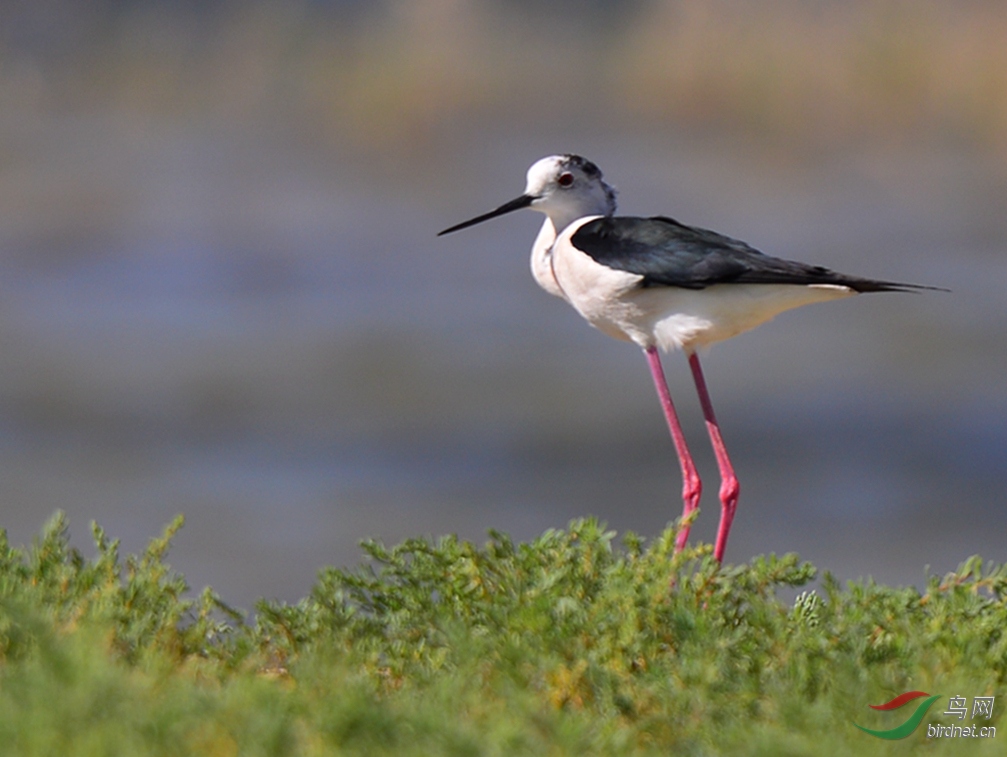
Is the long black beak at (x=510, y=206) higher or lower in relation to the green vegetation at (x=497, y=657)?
higher

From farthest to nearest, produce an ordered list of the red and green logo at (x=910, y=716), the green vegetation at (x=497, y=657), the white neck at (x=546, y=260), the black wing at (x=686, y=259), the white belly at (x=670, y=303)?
the white neck at (x=546, y=260) → the white belly at (x=670, y=303) → the black wing at (x=686, y=259) → the red and green logo at (x=910, y=716) → the green vegetation at (x=497, y=657)

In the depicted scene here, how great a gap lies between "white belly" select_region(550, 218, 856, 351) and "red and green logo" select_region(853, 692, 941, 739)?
2104mm

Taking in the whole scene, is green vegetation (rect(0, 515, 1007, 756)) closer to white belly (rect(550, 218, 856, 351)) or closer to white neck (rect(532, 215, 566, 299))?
white belly (rect(550, 218, 856, 351))

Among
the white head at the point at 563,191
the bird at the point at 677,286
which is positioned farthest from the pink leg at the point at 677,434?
the white head at the point at 563,191

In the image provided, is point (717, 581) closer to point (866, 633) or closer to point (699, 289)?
point (866, 633)

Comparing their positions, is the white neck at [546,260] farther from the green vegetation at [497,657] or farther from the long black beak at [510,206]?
the green vegetation at [497,657]

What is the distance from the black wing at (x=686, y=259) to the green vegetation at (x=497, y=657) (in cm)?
128

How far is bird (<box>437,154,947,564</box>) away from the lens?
5.06 metres

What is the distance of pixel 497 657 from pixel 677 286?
2.27m

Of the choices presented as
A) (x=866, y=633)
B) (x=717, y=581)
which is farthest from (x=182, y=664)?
(x=866, y=633)

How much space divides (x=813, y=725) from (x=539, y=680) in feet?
2.30

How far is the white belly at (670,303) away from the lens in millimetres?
5117

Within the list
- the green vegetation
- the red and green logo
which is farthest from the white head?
the red and green logo

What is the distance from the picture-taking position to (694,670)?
321 centimetres
